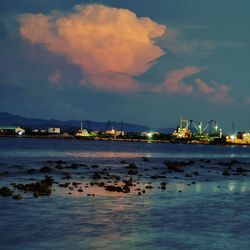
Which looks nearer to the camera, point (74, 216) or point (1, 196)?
point (74, 216)

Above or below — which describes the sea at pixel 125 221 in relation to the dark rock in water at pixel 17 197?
below

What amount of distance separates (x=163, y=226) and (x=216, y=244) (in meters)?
3.37

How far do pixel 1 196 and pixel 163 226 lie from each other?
1037 cm

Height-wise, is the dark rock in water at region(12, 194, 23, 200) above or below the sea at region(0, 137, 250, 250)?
above

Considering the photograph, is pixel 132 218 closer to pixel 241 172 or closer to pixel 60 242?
pixel 60 242

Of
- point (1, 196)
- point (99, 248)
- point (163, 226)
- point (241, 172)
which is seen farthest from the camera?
point (241, 172)

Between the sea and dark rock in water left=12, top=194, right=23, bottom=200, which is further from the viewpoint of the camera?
dark rock in water left=12, top=194, right=23, bottom=200

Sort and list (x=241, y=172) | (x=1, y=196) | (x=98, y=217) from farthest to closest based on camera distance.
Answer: (x=241, y=172)
(x=1, y=196)
(x=98, y=217)

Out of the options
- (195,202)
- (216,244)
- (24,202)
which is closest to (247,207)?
(195,202)

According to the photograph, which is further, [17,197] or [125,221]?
[17,197]

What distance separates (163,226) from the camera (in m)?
20.4

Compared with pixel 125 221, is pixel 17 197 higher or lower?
higher

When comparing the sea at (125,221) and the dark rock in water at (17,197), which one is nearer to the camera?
the sea at (125,221)

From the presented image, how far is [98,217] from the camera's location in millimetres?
21703
